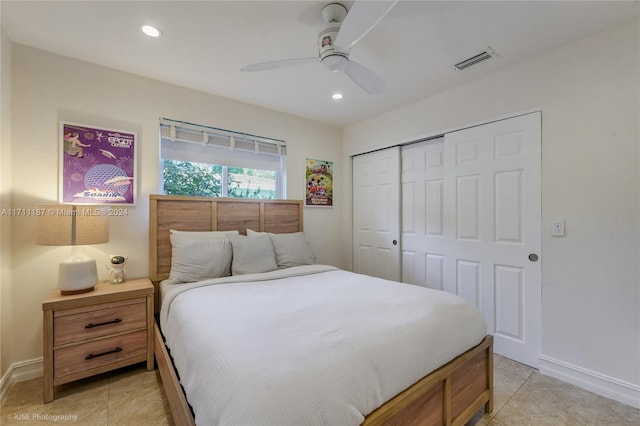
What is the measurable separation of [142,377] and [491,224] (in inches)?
124

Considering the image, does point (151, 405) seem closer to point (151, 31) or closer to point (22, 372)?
point (22, 372)

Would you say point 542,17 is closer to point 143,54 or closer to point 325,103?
point 325,103

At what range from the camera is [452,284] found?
9.09 ft

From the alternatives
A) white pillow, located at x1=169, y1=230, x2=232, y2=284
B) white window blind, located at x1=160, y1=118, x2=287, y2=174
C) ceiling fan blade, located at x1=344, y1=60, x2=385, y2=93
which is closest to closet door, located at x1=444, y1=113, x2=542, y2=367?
ceiling fan blade, located at x1=344, y1=60, x2=385, y2=93

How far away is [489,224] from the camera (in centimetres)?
249

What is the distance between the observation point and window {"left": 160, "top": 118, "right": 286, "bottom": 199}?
2744 millimetres

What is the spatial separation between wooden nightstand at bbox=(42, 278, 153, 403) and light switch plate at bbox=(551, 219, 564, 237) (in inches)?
125

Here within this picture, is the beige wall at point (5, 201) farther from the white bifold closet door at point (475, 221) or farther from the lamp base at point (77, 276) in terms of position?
the white bifold closet door at point (475, 221)

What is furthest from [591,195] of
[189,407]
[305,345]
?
[189,407]

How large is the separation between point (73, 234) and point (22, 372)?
1.15 m

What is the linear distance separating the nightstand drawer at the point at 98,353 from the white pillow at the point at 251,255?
85 cm

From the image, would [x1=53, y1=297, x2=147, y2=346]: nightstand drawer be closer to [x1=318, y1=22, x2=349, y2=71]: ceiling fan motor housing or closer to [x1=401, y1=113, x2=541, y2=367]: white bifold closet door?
[x1=318, y1=22, x2=349, y2=71]: ceiling fan motor housing

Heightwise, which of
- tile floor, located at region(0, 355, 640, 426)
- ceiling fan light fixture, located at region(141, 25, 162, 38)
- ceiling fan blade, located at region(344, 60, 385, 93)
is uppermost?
ceiling fan light fixture, located at region(141, 25, 162, 38)

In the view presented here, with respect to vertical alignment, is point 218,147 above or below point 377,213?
above
